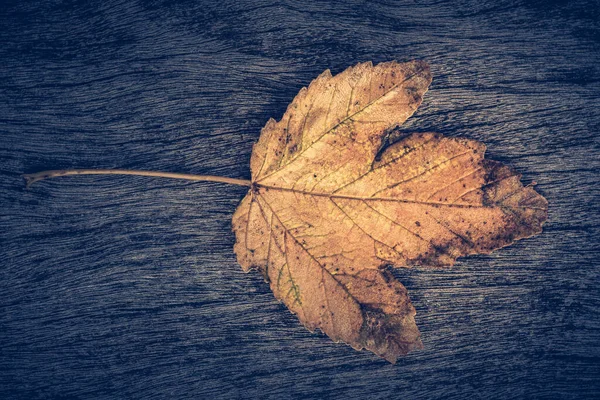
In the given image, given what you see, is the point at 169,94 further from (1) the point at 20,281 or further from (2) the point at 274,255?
(1) the point at 20,281

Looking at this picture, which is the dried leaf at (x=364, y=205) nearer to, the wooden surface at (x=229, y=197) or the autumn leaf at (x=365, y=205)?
the autumn leaf at (x=365, y=205)

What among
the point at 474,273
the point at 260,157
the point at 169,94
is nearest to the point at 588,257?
the point at 474,273

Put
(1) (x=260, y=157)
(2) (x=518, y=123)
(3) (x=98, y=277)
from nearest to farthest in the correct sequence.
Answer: (1) (x=260, y=157) < (2) (x=518, y=123) < (3) (x=98, y=277)

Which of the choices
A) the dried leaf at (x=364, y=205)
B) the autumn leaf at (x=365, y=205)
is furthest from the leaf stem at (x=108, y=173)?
the dried leaf at (x=364, y=205)

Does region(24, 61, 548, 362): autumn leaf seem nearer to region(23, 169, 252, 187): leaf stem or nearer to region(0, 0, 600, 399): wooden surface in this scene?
region(23, 169, 252, 187): leaf stem

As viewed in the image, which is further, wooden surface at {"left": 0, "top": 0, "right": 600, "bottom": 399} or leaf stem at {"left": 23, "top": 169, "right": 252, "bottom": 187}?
wooden surface at {"left": 0, "top": 0, "right": 600, "bottom": 399}

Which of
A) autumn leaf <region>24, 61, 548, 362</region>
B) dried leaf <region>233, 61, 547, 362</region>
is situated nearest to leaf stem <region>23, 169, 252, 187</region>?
autumn leaf <region>24, 61, 548, 362</region>

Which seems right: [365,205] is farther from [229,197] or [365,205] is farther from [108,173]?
[108,173]
